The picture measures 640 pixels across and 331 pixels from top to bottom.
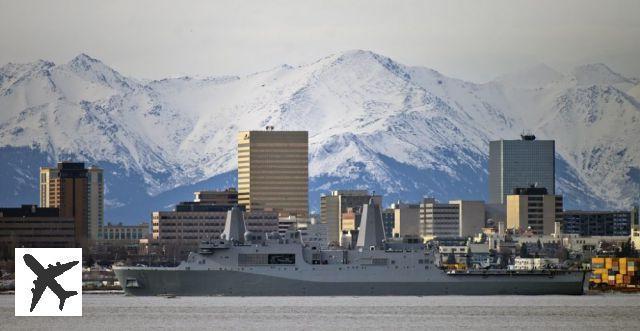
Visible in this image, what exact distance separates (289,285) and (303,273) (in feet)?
5.56

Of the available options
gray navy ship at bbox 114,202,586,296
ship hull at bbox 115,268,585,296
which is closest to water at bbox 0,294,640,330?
ship hull at bbox 115,268,585,296

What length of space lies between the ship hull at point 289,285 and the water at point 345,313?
3.12 feet

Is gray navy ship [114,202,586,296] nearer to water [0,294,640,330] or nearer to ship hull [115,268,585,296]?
ship hull [115,268,585,296]

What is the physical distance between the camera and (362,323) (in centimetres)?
13200

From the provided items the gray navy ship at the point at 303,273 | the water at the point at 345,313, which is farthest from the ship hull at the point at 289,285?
the water at the point at 345,313

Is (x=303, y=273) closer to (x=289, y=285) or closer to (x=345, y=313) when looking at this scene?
(x=289, y=285)

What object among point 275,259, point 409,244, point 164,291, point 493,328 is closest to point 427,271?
point 409,244

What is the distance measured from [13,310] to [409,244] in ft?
125

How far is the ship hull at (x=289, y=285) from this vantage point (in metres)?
162

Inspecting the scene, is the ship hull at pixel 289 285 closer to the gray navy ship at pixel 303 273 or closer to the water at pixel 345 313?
the gray navy ship at pixel 303 273

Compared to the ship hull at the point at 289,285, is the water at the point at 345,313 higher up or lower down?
lower down

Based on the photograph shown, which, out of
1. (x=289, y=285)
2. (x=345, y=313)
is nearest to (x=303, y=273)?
(x=289, y=285)

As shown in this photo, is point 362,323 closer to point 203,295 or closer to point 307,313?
point 307,313

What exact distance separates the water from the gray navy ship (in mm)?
1143
